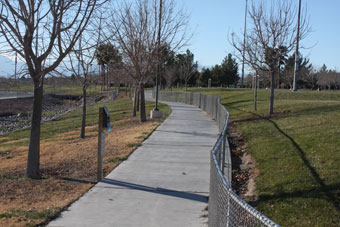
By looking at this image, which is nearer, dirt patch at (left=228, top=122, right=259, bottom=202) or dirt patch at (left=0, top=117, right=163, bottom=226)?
dirt patch at (left=0, top=117, right=163, bottom=226)

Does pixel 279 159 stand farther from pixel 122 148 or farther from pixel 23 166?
pixel 23 166

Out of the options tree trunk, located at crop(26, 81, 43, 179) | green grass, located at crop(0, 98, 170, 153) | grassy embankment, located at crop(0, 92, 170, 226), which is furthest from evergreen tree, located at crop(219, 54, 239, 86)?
tree trunk, located at crop(26, 81, 43, 179)

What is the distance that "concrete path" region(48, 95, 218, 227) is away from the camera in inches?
234

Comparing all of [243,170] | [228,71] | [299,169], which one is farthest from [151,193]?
[228,71]

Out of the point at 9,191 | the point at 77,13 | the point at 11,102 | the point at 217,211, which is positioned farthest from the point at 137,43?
the point at 11,102

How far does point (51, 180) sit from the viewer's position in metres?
9.22

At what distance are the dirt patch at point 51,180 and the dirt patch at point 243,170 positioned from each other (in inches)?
122

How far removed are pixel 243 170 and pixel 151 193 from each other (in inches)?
109

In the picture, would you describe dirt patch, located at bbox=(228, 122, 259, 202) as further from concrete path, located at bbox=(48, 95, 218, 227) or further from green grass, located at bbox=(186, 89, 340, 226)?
concrete path, located at bbox=(48, 95, 218, 227)

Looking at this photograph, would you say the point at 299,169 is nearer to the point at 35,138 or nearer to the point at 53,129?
the point at 35,138

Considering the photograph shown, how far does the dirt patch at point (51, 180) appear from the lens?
6.34m

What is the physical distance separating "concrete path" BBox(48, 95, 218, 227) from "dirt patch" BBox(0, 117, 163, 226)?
406 mm

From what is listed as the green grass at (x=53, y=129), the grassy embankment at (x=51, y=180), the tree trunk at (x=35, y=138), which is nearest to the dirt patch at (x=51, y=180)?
the grassy embankment at (x=51, y=180)

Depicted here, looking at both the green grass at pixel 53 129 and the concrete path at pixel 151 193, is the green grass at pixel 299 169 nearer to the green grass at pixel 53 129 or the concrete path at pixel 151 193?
the concrete path at pixel 151 193
